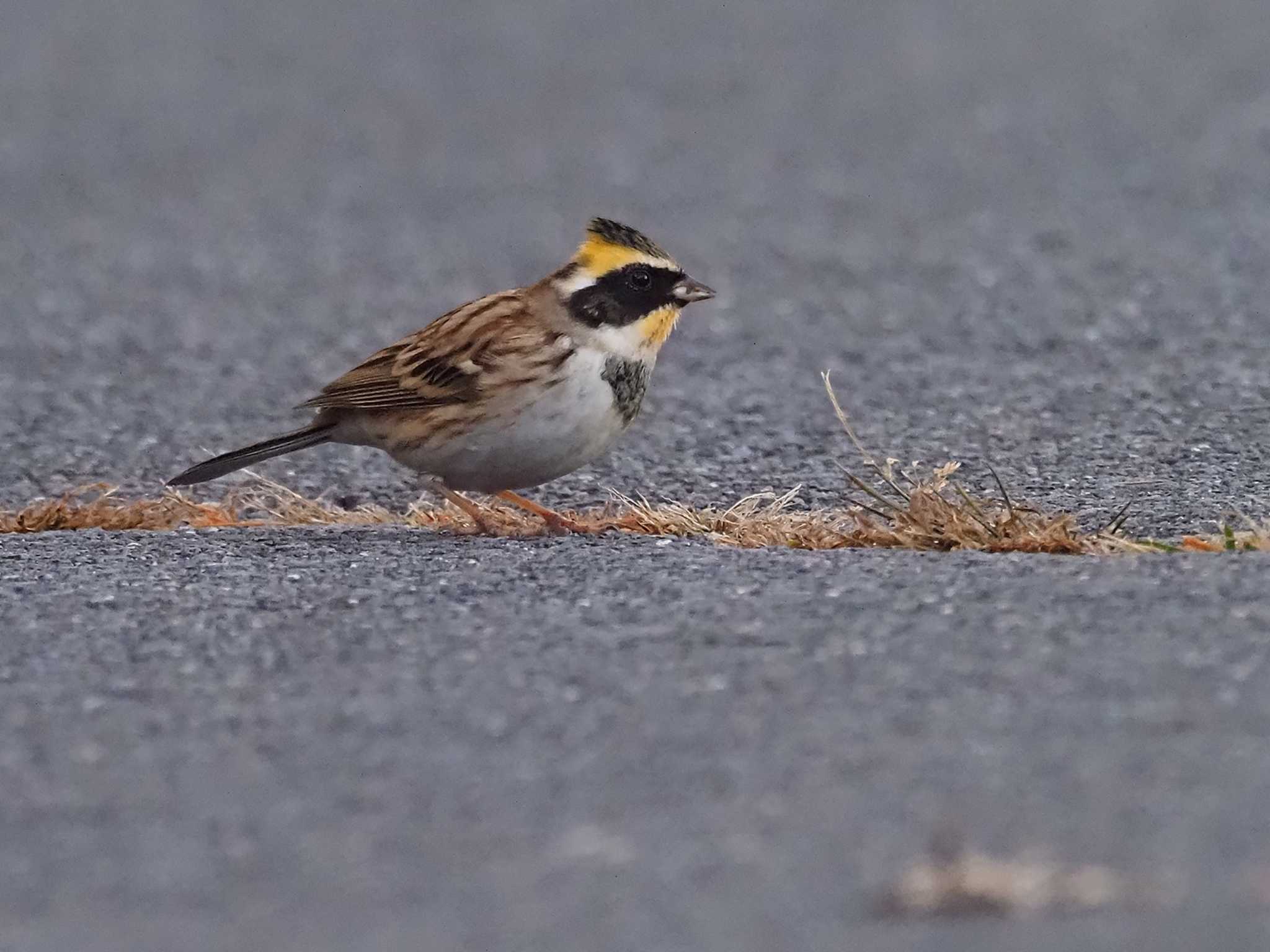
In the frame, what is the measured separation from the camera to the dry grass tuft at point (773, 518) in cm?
830

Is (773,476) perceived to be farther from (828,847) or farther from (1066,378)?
(828,847)

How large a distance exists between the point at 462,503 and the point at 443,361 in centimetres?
55

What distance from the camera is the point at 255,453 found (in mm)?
9820

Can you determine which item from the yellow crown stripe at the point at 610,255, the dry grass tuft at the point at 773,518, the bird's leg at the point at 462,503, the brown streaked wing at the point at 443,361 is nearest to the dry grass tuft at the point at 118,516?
the dry grass tuft at the point at 773,518

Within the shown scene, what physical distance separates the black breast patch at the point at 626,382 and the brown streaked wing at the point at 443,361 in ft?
0.88

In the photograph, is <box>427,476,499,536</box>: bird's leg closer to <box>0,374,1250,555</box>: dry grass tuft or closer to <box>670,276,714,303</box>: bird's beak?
<box>0,374,1250,555</box>: dry grass tuft

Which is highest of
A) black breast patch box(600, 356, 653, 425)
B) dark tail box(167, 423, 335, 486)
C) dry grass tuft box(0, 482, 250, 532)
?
black breast patch box(600, 356, 653, 425)

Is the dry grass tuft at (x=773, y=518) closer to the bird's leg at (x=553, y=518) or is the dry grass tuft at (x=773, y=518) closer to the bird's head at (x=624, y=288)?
the bird's leg at (x=553, y=518)

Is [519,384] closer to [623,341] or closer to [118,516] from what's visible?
[623,341]

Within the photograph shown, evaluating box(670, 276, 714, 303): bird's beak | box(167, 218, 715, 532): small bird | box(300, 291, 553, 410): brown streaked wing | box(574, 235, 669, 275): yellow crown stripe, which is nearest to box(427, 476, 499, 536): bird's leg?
box(167, 218, 715, 532): small bird

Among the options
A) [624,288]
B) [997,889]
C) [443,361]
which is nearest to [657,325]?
[624,288]

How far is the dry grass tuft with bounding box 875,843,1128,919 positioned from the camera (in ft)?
15.6

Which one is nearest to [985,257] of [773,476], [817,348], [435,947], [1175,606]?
[817,348]

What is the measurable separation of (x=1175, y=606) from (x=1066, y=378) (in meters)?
5.43
